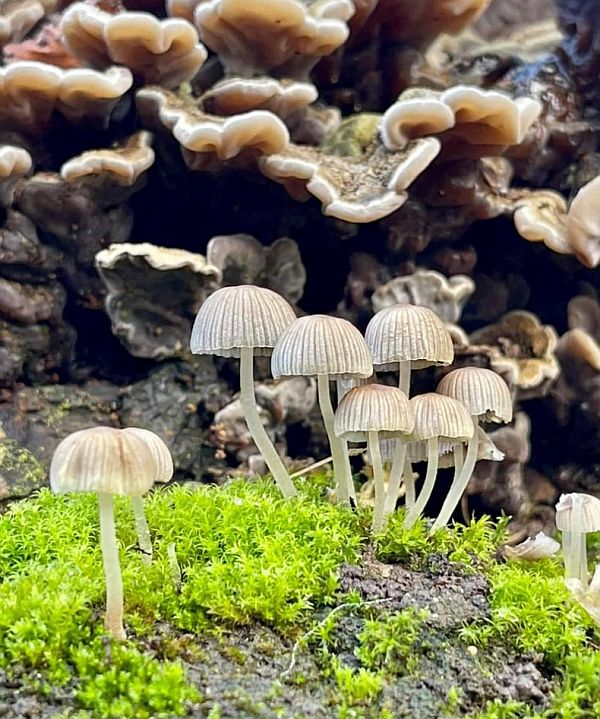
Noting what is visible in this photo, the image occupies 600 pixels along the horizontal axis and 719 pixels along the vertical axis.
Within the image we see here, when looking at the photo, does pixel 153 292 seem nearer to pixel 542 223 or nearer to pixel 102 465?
pixel 102 465

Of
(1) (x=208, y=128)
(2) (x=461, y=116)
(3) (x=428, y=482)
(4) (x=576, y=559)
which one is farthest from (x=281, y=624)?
(2) (x=461, y=116)

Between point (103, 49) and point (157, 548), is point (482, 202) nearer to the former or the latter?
point (103, 49)

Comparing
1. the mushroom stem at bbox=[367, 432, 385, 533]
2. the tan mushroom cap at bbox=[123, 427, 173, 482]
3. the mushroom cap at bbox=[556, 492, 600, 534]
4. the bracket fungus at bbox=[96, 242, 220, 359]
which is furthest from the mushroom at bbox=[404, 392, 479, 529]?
the bracket fungus at bbox=[96, 242, 220, 359]

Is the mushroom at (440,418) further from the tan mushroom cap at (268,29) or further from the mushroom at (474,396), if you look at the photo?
the tan mushroom cap at (268,29)

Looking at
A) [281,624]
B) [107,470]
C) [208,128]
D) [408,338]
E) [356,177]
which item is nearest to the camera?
[107,470]

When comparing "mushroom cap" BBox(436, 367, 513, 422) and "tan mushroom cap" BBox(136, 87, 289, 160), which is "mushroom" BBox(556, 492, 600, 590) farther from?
"tan mushroom cap" BBox(136, 87, 289, 160)

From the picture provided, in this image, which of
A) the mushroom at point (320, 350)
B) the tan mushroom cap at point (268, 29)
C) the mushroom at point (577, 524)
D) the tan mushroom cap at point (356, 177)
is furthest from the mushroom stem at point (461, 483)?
the tan mushroom cap at point (268, 29)

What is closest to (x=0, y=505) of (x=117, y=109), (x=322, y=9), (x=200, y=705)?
(x=200, y=705)
